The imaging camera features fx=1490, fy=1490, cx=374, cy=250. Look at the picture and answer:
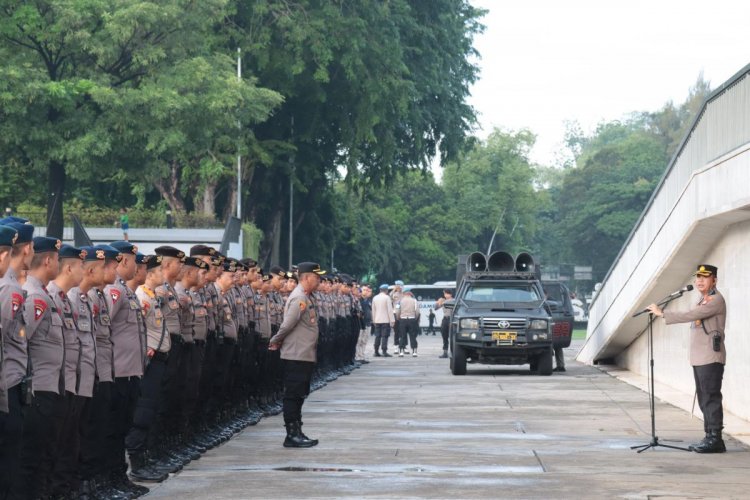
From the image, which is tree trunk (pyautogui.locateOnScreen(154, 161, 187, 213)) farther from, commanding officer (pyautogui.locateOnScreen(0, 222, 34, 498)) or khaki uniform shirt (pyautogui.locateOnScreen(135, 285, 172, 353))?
commanding officer (pyautogui.locateOnScreen(0, 222, 34, 498))

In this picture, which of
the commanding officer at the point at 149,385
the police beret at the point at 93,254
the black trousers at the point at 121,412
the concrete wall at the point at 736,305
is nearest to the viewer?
the police beret at the point at 93,254

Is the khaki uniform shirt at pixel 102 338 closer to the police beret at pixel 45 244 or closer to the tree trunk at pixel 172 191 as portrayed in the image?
the police beret at pixel 45 244

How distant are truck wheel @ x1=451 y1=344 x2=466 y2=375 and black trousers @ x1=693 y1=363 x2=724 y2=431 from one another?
47.5ft

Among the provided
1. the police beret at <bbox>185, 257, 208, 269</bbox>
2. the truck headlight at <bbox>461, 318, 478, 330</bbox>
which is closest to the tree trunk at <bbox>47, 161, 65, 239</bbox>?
the truck headlight at <bbox>461, 318, 478, 330</bbox>

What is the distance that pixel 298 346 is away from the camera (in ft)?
52.2

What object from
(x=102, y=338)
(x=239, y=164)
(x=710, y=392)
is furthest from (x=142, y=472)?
(x=239, y=164)

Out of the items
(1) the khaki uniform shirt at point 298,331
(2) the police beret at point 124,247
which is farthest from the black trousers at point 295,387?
(2) the police beret at point 124,247

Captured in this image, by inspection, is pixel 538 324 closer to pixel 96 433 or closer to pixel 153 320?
pixel 153 320

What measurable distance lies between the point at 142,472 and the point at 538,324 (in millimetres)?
17583

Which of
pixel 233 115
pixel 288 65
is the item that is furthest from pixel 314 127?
pixel 233 115

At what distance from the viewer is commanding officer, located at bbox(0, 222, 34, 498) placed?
842 cm

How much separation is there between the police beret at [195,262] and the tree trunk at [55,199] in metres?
27.3

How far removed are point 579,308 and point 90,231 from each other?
1604 inches

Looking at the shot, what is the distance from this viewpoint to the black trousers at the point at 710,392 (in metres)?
15.5
